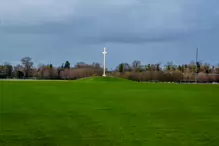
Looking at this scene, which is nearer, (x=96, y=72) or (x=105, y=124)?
(x=105, y=124)

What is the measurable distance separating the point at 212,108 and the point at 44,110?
3.98 m

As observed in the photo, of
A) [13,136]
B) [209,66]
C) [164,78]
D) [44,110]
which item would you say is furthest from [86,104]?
[209,66]

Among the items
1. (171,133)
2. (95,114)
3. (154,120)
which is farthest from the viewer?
(95,114)

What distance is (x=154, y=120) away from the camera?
7.07 m

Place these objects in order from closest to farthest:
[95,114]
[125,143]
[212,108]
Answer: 1. [125,143]
2. [95,114]
3. [212,108]

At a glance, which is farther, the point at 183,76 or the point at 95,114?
the point at 183,76

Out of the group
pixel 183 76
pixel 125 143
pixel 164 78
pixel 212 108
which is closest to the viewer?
pixel 125 143

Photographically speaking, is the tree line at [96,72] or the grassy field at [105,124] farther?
the tree line at [96,72]

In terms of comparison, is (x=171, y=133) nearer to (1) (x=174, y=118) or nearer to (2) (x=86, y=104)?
(1) (x=174, y=118)

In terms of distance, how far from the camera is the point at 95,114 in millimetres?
7613

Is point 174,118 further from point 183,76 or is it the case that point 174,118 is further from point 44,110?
point 183,76

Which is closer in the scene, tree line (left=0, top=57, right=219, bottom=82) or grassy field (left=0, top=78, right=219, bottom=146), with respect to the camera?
grassy field (left=0, top=78, right=219, bottom=146)

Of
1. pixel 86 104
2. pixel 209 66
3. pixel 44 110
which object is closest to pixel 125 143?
pixel 44 110

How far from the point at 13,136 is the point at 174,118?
10.7ft
